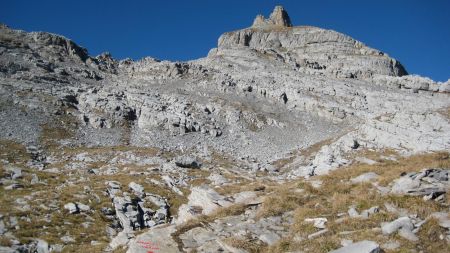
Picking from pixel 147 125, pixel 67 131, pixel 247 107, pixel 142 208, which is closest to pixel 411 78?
pixel 247 107

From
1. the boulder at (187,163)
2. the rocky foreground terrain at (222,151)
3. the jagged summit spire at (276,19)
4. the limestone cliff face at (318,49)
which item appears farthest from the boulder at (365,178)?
the jagged summit spire at (276,19)

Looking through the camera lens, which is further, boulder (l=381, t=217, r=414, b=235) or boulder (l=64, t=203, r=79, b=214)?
boulder (l=64, t=203, r=79, b=214)

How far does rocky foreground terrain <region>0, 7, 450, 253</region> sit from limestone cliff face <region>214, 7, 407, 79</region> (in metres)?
0.82

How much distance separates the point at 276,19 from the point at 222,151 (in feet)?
439

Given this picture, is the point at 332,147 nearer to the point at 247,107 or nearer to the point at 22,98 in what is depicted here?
the point at 247,107

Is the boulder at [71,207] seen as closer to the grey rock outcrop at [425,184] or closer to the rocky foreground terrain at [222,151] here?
the rocky foreground terrain at [222,151]

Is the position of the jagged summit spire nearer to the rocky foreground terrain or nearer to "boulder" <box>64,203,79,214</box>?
the rocky foreground terrain

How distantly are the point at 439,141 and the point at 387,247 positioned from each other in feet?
139

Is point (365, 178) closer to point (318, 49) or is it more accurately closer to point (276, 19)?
point (318, 49)

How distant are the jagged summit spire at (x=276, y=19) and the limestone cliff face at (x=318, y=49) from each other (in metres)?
1.37

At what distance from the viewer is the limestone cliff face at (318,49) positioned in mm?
122000

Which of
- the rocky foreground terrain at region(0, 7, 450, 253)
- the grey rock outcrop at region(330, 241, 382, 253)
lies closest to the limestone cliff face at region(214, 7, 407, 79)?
the rocky foreground terrain at region(0, 7, 450, 253)

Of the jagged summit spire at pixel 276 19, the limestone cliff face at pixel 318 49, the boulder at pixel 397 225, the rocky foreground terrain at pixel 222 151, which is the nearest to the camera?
the boulder at pixel 397 225

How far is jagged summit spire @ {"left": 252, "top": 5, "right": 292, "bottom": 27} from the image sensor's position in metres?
181
